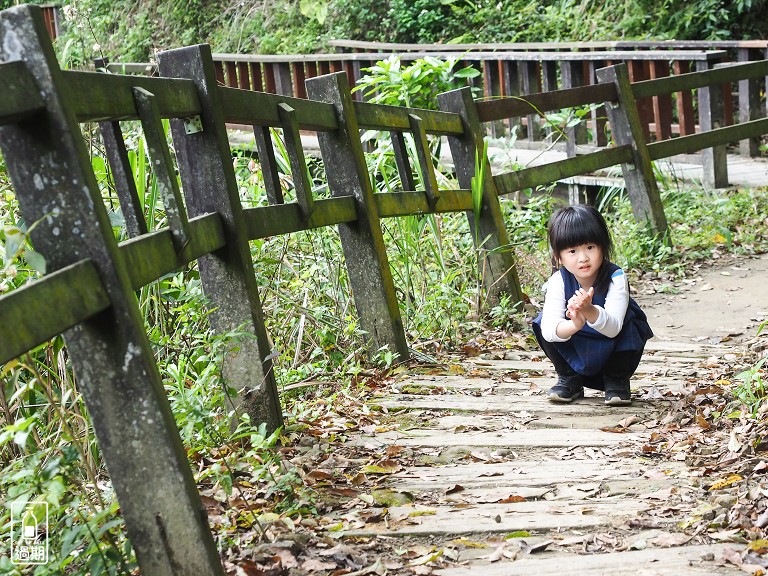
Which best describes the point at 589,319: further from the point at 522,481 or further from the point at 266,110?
the point at 266,110

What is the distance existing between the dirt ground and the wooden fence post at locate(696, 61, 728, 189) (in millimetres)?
1848

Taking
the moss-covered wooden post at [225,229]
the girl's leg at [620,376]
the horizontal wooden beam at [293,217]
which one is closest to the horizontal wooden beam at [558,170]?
the horizontal wooden beam at [293,217]

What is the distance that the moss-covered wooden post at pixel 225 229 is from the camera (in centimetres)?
379

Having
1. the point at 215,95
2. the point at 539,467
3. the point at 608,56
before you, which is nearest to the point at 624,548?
the point at 539,467

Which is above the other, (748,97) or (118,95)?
(118,95)

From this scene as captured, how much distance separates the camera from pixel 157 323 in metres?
4.66

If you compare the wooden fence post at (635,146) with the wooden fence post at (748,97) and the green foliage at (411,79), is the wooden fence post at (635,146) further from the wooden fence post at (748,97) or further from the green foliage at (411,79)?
the wooden fence post at (748,97)

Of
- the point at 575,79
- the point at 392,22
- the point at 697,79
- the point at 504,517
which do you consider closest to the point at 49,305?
the point at 504,517

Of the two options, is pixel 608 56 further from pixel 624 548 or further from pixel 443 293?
pixel 624 548

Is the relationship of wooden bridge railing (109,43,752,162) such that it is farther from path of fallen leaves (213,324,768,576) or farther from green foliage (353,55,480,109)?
path of fallen leaves (213,324,768,576)

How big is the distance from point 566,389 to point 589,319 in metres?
0.42

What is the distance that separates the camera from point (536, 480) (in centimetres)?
353

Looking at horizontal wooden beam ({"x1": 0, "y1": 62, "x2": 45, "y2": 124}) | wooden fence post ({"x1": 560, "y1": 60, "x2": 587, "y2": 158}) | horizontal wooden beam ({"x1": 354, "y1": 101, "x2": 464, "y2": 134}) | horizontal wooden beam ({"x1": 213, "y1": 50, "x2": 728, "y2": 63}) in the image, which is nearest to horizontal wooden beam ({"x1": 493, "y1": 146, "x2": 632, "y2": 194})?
horizontal wooden beam ({"x1": 354, "y1": 101, "x2": 464, "y2": 134})

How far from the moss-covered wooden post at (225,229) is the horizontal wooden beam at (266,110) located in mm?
136
